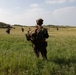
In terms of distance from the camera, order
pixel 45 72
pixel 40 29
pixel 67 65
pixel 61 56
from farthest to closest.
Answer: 1. pixel 61 56
2. pixel 40 29
3. pixel 67 65
4. pixel 45 72

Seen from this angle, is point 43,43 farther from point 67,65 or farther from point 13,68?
point 13,68

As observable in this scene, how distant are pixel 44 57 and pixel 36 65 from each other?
1661 millimetres

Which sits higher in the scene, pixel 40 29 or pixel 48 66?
pixel 40 29

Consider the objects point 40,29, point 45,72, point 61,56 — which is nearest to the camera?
point 45,72

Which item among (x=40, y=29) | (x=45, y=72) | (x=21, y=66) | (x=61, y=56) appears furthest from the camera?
(x=61, y=56)

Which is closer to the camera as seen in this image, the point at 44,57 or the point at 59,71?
the point at 59,71

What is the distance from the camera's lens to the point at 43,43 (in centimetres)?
→ 1141

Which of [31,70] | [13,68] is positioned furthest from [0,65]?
[31,70]

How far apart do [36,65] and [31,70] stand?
688 mm

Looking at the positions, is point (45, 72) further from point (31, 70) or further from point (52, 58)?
point (52, 58)

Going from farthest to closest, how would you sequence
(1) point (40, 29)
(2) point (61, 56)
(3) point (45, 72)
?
(2) point (61, 56)
(1) point (40, 29)
(3) point (45, 72)

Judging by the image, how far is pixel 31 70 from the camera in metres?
9.04

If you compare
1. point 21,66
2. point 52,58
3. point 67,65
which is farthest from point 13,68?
point 52,58

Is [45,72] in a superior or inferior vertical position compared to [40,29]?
inferior
